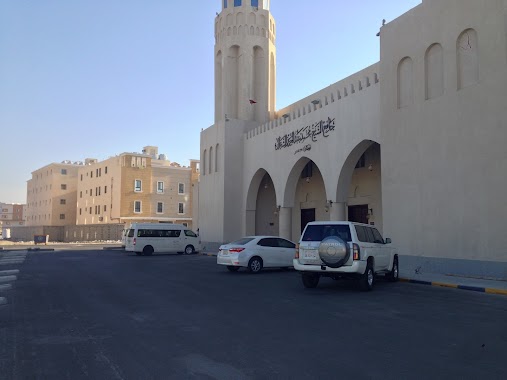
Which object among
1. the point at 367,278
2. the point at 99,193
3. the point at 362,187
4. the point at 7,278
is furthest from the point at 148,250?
the point at 99,193

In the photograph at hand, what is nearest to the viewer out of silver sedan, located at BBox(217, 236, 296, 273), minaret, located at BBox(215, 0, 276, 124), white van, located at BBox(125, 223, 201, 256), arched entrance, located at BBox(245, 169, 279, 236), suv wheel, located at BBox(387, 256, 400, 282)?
suv wheel, located at BBox(387, 256, 400, 282)

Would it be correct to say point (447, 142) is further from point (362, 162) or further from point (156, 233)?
point (156, 233)

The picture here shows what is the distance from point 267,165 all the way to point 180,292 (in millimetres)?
19178

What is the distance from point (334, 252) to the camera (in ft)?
40.6

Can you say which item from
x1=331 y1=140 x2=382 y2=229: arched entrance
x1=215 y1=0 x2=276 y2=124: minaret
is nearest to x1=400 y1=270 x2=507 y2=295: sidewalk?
x1=331 y1=140 x2=382 y2=229: arched entrance

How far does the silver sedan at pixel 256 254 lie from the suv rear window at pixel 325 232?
17.0 ft

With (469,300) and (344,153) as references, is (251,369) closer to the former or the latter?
(469,300)

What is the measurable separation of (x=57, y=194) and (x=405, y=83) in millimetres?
80309

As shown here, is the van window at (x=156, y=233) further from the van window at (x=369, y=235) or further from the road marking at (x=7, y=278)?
the van window at (x=369, y=235)

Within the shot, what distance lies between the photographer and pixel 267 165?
3117cm

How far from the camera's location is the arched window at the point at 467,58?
A: 16281 millimetres

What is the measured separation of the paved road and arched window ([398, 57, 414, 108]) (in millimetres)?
8567

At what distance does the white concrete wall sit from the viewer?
50.0ft

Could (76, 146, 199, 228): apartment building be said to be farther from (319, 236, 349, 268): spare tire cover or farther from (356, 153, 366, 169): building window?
(319, 236, 349, 268): spare tire cover
